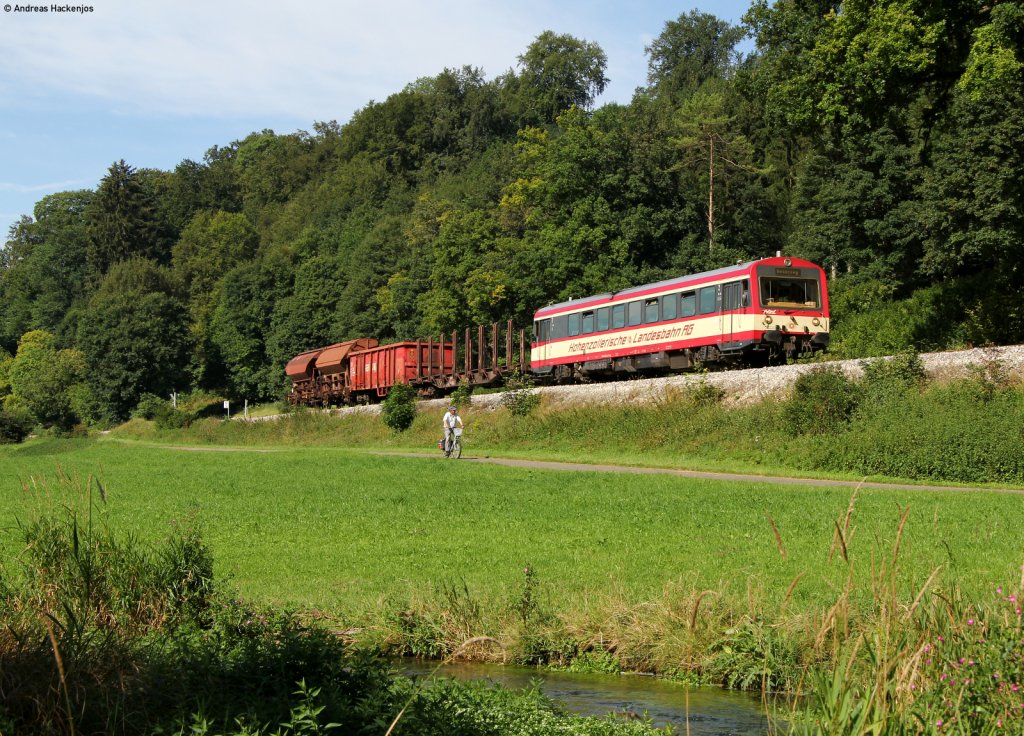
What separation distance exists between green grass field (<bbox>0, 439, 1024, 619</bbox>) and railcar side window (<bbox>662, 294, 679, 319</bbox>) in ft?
40.3

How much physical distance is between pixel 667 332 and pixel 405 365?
1913 cm

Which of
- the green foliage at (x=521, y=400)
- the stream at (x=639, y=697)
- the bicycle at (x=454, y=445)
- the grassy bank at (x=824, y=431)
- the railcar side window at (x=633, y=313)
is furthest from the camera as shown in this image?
the green foliage at (x=521, y=400)

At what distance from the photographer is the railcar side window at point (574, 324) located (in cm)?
4212

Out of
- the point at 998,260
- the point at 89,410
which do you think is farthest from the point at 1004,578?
the point at 89,410

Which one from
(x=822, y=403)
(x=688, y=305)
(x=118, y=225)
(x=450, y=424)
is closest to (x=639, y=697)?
(x=822, y=403)

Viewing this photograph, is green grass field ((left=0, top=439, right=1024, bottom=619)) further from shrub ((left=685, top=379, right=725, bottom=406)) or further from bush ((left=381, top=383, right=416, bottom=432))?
bush ((left=381, top=383, right=416, bottom=432))

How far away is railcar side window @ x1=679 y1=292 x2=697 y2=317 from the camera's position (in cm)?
3537

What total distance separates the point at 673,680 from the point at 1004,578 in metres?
3.61

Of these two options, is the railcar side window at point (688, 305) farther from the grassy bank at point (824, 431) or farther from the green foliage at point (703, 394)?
the grassy bank at point (824, 431)

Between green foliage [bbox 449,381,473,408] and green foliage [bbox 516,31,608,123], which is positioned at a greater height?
green foliage [bbox 516,31,608,123]

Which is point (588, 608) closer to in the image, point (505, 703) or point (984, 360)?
point (505, 703)

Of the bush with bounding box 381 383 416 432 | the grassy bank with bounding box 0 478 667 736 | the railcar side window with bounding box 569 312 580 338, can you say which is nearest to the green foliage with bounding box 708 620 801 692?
the grassy bank with bounding box 0 478 667 736

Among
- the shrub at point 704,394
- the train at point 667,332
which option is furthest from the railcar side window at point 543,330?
the shrub at point 704,394

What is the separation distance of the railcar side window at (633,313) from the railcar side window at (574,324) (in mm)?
3652
